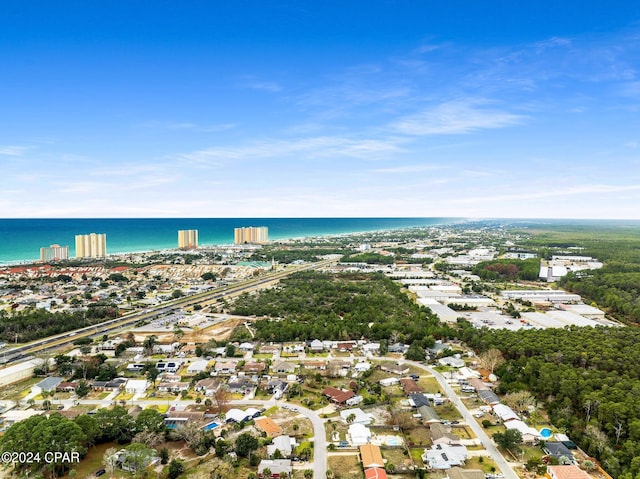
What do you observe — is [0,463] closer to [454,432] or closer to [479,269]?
[454,432]

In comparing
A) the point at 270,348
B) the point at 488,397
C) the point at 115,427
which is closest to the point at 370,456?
the point at 488,397

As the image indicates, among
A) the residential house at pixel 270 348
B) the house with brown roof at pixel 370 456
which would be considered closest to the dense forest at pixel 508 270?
the residential house at pixel 270 348

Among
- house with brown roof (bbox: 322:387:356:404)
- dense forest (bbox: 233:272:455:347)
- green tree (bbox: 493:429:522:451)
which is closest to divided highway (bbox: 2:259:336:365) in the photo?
dense forest (bbox: 233:272:455:347)

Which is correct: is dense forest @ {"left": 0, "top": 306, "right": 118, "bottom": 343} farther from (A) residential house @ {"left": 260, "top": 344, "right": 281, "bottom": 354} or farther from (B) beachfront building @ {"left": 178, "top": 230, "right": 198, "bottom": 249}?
(B) beachfront building @ {"left": 178, "top": 230, "right": 198, "bottom": 249}

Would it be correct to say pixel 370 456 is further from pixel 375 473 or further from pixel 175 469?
pixel 175 469

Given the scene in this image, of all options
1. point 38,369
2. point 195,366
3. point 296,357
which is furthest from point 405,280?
point 38,369
